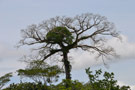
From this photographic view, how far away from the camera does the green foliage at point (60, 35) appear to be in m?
27.5

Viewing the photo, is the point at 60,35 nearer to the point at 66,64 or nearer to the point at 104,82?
the point at 66,64

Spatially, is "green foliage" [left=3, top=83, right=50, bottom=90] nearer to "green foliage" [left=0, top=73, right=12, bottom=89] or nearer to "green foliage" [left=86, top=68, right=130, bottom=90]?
"green foliage" [left=0, top=73, right=12, bottom=89]

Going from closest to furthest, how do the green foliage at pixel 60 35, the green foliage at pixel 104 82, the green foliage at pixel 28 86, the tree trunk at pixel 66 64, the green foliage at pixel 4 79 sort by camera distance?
1. the green foliage at pixel 104 82
2. the green foliage at pixel 60 35
3. the tree trunk at pixel 66 64
4. the green foliage at pixel 28 86
5. the green foliage at pixel 4 79

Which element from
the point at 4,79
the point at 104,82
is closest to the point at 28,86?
the point at 4,79

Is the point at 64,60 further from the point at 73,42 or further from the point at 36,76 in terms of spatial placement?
the point at 36,76

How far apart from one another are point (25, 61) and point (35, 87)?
289 centimetres

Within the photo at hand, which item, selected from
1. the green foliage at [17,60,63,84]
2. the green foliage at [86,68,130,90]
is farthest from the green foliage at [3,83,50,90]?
the green foliage at [86,68,130,90]

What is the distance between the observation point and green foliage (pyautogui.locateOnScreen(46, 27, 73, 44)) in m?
27.5

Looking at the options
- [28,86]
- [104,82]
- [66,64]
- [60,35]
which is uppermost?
[60,35]

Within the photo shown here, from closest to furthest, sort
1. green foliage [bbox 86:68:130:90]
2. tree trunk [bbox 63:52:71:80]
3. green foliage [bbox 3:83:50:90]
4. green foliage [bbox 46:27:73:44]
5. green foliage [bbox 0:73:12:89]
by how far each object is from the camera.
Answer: green foliage [bbox 86:68:130:90] → green foliage [bbox 46:27:73:44] → tree trunk [bbox 63:52:71:80] → green foliage [bbox 3:83:50:90] → green foliage [bbox 0:73:12:89]

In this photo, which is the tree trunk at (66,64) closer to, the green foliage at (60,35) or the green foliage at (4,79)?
the green foliage at (60,35)

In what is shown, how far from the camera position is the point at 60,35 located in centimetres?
2758

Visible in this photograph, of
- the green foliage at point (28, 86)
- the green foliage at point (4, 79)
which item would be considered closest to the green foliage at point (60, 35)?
the green foliage at point (28, 86)

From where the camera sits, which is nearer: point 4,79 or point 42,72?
point 42,72
